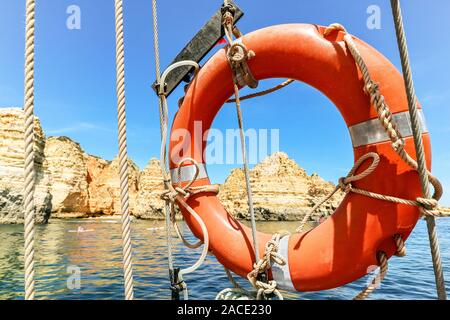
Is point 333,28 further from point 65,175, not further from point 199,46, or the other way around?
point 65,175

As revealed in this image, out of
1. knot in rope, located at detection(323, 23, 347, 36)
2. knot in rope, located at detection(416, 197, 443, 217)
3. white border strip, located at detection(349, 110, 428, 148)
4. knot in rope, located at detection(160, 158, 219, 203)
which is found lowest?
knot in rope, located at detection(416, 197, 443, 217)

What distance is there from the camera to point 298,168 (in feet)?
124

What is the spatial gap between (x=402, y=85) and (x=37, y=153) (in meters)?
26.7

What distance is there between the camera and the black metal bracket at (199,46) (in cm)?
209

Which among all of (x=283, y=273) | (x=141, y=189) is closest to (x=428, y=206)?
(x=283, y=273)


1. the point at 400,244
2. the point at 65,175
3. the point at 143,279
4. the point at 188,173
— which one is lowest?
the point at 143,279

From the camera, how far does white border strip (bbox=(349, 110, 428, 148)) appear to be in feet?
5.41

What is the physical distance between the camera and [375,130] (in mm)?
1729

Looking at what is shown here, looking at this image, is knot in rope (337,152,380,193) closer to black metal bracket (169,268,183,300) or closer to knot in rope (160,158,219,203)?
knot in rope (160,158,219,203)

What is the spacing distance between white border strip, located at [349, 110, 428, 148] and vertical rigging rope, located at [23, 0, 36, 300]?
172cm

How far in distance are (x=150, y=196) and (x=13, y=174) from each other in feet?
63.9

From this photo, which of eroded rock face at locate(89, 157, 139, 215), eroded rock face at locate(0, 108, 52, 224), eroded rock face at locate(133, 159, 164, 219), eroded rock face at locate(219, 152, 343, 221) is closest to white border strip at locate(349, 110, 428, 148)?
eroded rock face at locate(0, 108, 52, 224)

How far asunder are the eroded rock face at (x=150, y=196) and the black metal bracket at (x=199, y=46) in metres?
36.0
